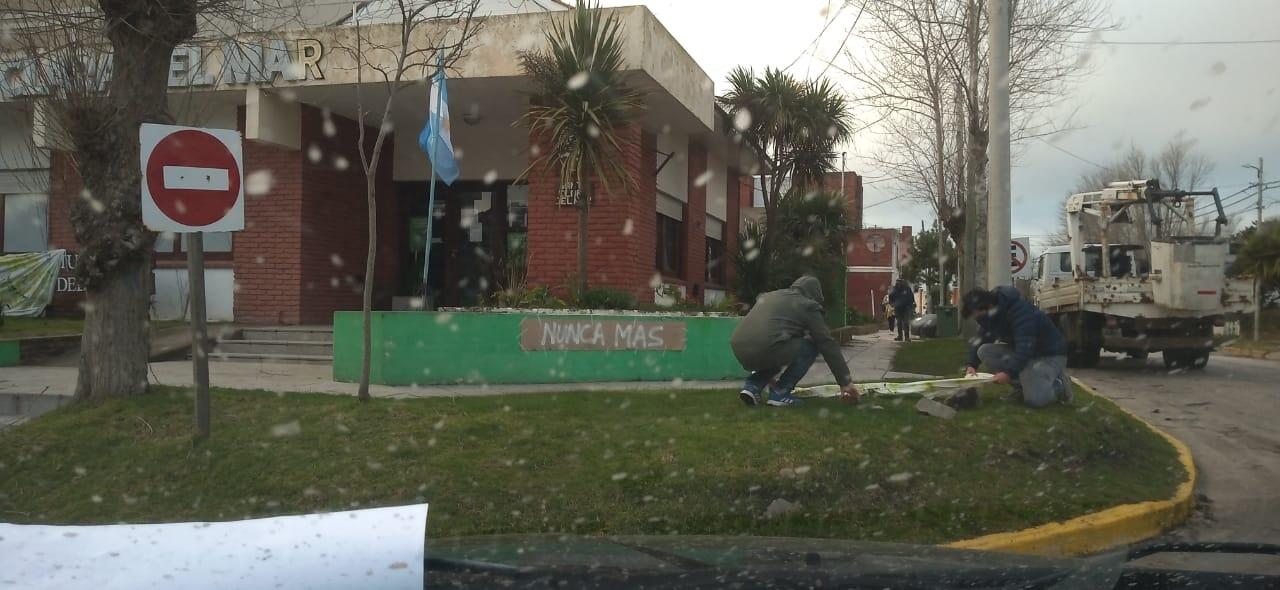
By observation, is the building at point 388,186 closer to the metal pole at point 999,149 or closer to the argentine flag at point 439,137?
the argentine flag at point 439,137

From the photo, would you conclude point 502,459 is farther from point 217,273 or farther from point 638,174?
point 217,273

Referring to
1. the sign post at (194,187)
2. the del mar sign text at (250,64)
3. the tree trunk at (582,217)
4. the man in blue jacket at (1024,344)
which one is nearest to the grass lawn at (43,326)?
the del mar sign text at (250,64)

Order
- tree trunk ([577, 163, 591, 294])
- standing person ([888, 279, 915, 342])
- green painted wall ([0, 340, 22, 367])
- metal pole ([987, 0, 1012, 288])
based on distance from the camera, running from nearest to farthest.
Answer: metal pole ([987, 0, 1012, 288]), green painted wall ([0, 340, 22, 367]), tree trunk ([577, 163, 591, 294]), standing person ([888, 279, 915, 342])

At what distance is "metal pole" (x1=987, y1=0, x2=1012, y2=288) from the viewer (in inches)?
386

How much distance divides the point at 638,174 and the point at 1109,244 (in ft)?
30.2

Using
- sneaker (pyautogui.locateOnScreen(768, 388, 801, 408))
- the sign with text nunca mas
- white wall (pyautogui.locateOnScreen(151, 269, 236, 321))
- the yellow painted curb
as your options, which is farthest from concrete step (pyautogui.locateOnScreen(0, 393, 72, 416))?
the yellow painted curb

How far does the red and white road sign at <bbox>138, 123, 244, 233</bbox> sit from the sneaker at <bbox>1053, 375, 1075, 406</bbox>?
267 inches

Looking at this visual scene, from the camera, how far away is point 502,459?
20.2 ft

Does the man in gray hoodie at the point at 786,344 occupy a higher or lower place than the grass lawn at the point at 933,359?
higher

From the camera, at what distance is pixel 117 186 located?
24.6ft

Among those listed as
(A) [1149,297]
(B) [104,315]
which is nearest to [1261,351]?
(A) [1149,297]

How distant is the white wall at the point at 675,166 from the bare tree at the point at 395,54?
475 cm

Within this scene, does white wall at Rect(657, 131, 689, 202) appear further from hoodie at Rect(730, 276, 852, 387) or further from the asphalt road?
hoodie at Rect(730, 276, 852, 387)

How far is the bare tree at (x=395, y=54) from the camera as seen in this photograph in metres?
7.71
